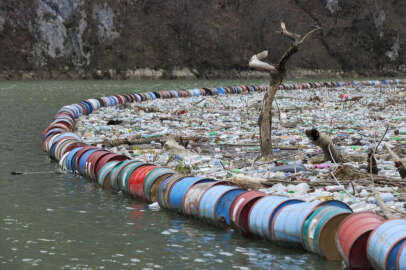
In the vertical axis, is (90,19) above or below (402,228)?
above

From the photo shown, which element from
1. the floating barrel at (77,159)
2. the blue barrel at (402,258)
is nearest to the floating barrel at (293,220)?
the blue barrel at (402,258)

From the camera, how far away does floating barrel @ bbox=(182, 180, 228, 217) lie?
7152mm

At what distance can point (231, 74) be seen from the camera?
174 ft

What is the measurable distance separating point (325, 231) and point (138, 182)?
3.17 m

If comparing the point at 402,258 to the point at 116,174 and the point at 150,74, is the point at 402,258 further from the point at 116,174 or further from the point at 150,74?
the point at 150,74

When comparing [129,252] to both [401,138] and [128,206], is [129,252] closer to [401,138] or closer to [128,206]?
[128,206]

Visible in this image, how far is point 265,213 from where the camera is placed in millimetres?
6363

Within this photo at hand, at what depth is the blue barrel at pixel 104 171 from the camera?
353 inches

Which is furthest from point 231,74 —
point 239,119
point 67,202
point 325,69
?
point 67,202

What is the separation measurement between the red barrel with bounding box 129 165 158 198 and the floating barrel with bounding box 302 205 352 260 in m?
2.89

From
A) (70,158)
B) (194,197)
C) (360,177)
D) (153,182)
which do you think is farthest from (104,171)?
(360,177)

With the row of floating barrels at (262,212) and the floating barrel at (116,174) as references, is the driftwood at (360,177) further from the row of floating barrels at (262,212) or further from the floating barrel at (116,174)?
the floating barrel at (116,174)

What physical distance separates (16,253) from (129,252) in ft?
3.30

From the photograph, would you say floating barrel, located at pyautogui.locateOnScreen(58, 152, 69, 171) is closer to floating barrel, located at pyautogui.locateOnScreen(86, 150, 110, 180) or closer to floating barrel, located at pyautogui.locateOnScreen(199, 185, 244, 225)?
floating barrel, located at pyautogui.locateOnScreen(86, 150, 110, 180)
